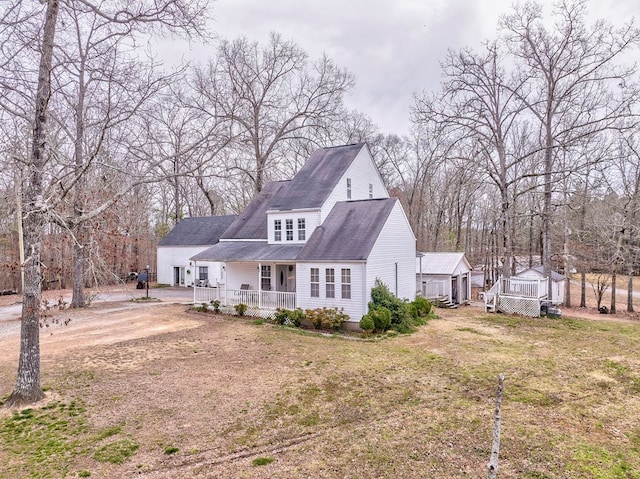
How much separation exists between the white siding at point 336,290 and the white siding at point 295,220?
2443 millimetres

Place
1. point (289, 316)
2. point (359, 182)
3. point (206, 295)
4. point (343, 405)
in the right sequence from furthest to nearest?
1. point (359, 182)
2. point (206, 295)
3. point (289, 316)
4. point (343, 405)

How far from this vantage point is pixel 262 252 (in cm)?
1808

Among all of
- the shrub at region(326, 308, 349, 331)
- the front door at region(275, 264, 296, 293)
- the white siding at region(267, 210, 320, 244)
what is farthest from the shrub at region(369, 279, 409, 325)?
the front door at region(275, 264, 296, 293)

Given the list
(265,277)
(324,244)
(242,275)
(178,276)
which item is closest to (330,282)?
(324,244)

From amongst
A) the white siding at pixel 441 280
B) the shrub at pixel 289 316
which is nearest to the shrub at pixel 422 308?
the white siding at pixel 441 280

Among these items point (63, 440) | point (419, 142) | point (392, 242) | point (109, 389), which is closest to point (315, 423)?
point (63, 440)

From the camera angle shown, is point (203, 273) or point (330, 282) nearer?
point (330, 282)

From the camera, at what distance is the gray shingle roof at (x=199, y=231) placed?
96.3 ft

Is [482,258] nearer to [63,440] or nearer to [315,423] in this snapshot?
[315,423]

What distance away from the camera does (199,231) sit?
30422mm

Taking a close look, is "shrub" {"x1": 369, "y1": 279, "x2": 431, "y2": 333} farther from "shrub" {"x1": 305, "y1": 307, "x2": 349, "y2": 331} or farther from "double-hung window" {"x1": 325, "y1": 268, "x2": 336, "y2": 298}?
"double-hung window" {"x1": 325, "y1": 268, "x2": 336, "y2": 298}

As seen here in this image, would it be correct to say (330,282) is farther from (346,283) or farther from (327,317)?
Result: (327,317)

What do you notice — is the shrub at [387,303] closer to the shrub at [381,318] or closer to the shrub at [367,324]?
the shrub at [381,318]

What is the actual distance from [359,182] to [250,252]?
6.90 metres
